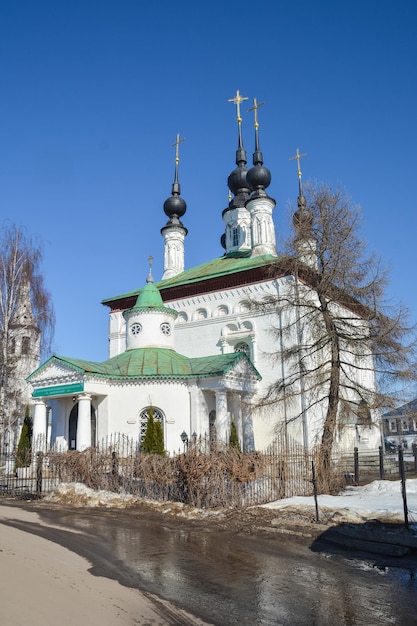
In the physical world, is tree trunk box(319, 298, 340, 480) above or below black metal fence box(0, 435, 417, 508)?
above

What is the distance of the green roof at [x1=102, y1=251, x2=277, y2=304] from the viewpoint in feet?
88.5

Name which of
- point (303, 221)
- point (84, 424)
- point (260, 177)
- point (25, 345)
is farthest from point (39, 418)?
point (260, 177)

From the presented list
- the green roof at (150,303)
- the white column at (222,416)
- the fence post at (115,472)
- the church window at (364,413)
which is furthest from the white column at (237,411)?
the fence post at (115,472)

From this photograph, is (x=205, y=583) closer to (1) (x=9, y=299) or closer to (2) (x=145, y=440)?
(2) (x=145, y=440)

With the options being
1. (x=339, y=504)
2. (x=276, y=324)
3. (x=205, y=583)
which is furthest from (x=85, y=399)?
(x=205, y=583)

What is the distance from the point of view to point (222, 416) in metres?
20.6

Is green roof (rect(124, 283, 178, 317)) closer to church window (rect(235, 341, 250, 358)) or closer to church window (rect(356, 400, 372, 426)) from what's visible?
church window (rect(235, 341, 250, 358))

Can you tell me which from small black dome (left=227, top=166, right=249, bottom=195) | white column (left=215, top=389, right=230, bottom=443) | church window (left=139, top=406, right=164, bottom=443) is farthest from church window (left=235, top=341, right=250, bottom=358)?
small black dome (left=227, top=166, right=249, bottom=195)

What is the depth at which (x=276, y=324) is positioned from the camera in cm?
2545

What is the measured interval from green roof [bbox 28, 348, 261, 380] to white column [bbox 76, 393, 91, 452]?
1.05 m

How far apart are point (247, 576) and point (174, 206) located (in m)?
33.0

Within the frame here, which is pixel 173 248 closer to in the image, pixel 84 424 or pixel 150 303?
pixel 150 303

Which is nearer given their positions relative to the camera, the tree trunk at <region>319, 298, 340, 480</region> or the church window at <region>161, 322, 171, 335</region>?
the tree trunk at <region>319, 298, 340, 480</region>

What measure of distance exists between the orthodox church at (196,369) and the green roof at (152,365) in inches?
1.7
